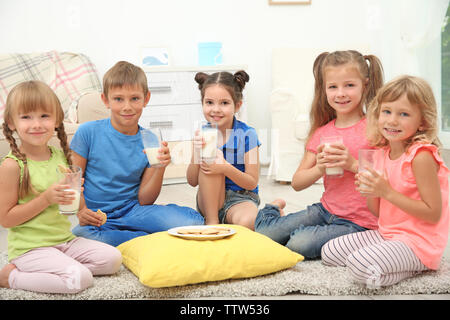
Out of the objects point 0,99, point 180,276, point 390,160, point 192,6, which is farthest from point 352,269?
point 192,6

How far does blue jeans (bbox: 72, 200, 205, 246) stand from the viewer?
1811mm

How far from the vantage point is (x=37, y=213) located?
1430 millimetres

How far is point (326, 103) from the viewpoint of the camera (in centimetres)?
189

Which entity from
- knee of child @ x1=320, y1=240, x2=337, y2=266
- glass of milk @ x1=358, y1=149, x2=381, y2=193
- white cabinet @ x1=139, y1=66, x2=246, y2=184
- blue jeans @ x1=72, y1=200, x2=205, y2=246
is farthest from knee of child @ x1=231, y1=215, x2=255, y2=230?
white cabinet @ x1=139, y1=66, x2=246, y2=184

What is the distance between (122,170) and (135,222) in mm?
221

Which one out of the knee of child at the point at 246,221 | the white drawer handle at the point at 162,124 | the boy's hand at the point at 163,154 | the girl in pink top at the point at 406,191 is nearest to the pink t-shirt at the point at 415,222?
the girl in pink top at the point at 406,191

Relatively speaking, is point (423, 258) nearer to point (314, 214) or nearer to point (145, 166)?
point (314, 214)

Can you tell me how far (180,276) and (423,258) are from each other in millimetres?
745

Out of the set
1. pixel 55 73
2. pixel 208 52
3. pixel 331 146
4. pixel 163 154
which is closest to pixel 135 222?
pixel 163 154

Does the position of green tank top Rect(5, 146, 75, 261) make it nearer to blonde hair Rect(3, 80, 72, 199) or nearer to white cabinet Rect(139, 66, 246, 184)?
blonde hair Rect(3, 80, 72, 199)

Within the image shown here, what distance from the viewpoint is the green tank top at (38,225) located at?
1.45 meters

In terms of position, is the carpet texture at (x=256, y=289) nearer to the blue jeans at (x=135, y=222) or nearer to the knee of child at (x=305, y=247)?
the knee of child at (x=305, y=247)

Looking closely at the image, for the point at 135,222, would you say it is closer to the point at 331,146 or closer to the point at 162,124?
the point at 331,146

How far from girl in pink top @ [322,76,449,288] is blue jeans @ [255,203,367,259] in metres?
0.16
